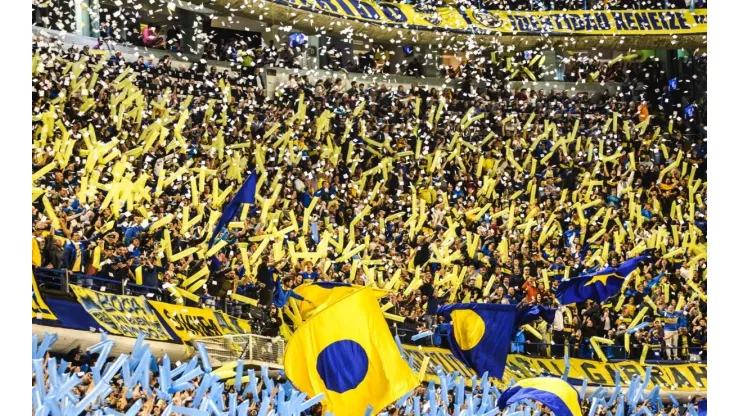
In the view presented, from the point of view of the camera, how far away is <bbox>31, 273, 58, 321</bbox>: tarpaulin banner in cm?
528

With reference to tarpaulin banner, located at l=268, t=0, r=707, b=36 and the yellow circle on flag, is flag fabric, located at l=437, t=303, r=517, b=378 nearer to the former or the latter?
the yellow circle on flag

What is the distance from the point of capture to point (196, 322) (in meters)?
5.90

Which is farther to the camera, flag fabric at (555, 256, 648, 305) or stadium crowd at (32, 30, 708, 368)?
flag fabric at (555, 256, 648, 305)

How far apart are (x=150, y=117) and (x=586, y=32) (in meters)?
3.49

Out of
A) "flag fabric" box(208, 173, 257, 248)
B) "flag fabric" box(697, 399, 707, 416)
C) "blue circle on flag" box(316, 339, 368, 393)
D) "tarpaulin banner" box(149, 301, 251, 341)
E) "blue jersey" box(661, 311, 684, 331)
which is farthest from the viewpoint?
"blue jersey" box(661, 311, 684, 331)

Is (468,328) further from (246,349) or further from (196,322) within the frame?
(196,322)

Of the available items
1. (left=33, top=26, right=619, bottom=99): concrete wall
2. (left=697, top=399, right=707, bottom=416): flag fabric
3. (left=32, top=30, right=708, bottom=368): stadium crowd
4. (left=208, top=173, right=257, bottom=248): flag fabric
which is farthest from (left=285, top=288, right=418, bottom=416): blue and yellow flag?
(left=697, top=399, right=707, bottom=416): flag fabric

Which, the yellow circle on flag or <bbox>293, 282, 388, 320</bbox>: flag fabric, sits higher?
<bbox>293, 282, 388, 320</bbox>: flag fabric

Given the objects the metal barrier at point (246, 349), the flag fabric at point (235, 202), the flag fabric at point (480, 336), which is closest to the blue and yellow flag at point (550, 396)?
the flag fabric at point (480, 336)

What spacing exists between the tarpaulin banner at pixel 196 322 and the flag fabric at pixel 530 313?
194 cm

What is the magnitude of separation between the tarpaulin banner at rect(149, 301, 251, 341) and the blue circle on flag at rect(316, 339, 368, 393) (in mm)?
762

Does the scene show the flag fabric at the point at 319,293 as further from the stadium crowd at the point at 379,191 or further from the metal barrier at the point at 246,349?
the metal barrier at the point at 246,349

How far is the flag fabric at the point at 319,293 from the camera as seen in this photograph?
6023 millimetres
